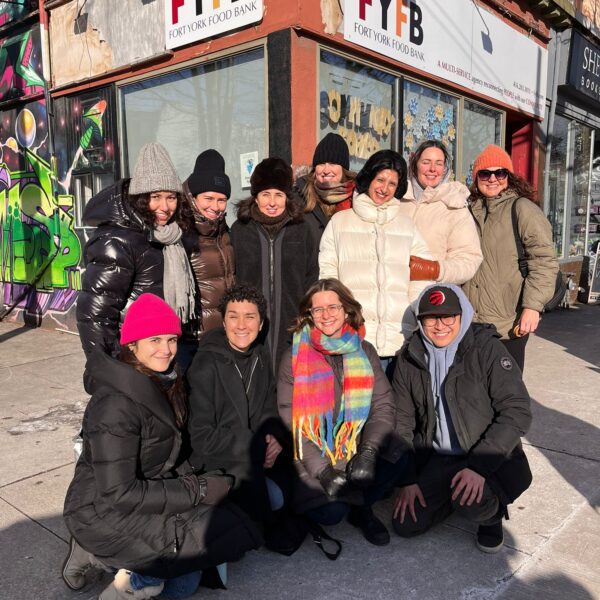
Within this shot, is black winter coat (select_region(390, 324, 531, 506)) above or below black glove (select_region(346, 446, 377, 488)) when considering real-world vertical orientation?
above

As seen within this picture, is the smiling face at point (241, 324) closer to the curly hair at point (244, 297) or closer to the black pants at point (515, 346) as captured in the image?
the curly hair at point (244, 297)

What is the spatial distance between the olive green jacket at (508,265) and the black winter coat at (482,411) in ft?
2.07

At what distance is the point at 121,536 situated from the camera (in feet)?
7.07

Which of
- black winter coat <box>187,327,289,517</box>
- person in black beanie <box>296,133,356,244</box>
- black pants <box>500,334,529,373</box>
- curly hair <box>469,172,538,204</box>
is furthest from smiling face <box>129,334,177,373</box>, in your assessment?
curly hair <box>469,172,538,204</box>

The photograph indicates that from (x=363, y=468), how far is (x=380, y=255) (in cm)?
113

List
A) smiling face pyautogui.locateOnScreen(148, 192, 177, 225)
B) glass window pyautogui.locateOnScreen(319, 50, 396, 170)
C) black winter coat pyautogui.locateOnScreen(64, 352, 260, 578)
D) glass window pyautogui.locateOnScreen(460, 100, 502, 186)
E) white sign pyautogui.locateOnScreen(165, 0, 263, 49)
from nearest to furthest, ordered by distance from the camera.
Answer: black winter coat pyautogui.locateOnScreen(64, 352, 260, 578)
smiling face pyautogui.locateOnScreen(148, 192, 177, 225)
white sign pyautogui.locateOnScreen(165, 0, 263, 49)
glass window pyautogui.locateOnScreen(319, 50, 396, 170)
glass window pyautogui.locateOnScreen(460, 100, 502, 186)

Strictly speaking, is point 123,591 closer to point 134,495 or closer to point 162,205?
point 134,495

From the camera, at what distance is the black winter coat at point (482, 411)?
2.61 meters

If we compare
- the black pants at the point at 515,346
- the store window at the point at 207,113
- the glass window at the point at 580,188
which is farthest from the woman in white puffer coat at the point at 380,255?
the glass window at the point at 580,188

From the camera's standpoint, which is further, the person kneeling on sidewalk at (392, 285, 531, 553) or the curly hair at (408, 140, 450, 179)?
the curly hair at (408, 140, 450, 179)

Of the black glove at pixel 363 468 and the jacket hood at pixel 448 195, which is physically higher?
the jacket hood at pixel 448 195

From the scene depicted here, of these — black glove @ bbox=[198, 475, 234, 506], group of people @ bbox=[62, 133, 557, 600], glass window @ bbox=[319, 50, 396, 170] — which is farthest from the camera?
glass window @ bbox=[319, 50, 396, 170]

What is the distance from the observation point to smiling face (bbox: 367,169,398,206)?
3057 mm

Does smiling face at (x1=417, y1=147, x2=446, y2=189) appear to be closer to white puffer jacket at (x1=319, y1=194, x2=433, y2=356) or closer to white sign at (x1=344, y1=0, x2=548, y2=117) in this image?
white puffer jacket at (x1=319, y1=194, x2=433, y2=356)
